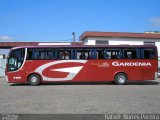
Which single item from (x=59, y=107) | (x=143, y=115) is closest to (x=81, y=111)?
(x=59, y=107)

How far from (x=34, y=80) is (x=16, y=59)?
1.94m

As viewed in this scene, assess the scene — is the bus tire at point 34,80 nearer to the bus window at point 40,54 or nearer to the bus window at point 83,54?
the bus window at point 40,54

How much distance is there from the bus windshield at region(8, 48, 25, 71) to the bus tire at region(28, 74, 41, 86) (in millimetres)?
1157

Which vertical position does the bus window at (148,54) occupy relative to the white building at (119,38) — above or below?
below

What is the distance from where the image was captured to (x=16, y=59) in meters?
21.1

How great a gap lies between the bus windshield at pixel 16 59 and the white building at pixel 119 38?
64.7 feet

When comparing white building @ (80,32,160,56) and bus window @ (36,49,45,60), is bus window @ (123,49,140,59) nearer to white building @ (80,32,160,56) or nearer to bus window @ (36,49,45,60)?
bus window @ (36,49,45,60)

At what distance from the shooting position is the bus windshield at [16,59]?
21031mm

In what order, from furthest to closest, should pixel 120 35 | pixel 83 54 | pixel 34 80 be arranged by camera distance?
pixel 120 35 → pixel 83 54 → pixel 34 80

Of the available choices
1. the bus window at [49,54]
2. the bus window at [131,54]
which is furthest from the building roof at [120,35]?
the bus window at [49,54]

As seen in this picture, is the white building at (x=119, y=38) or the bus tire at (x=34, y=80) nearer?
the bus tire at (x=34, y=80)

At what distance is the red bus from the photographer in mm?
21312

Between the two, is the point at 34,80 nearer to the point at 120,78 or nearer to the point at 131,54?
the point at 120,78

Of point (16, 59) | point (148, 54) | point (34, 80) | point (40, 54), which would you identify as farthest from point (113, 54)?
point (16, 59)
